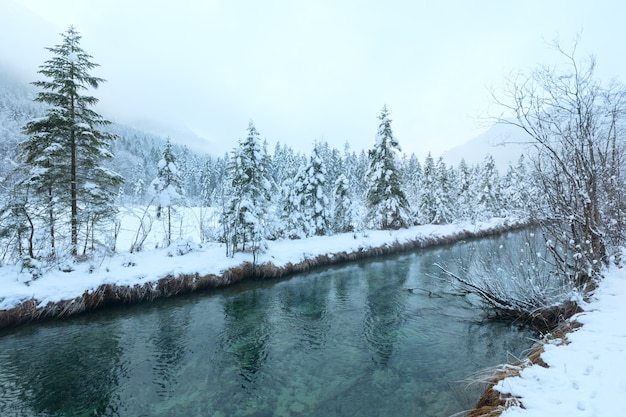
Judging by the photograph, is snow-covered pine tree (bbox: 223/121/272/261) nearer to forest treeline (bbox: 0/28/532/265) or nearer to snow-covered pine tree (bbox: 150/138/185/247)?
forest treeline (bbox: 0/28/532/265)

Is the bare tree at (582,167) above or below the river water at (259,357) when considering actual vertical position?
above

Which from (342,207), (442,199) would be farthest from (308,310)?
(442,199)

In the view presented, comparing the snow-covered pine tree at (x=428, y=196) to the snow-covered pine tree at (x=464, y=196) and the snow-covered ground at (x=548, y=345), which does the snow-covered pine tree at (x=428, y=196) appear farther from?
the snow-covered ground at (x=548, y=345)

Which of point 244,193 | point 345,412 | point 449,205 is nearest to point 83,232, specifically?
point 244,193

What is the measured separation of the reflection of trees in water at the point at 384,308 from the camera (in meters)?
8.53

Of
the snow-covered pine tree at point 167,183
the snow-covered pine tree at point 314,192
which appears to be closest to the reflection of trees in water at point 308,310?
the snow-covered pine tree at point 314,192

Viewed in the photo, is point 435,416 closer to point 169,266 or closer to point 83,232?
point 169,266

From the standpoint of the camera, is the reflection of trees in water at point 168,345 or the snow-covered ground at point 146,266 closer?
the reflection of trees in water at point 168,345

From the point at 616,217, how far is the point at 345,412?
9.60m

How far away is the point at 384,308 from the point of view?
37.6 feet

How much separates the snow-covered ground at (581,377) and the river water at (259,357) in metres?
1.95

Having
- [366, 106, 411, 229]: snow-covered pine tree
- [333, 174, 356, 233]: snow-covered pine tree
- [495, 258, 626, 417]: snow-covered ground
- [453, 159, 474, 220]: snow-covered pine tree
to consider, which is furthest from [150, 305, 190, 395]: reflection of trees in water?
[453, 159, 474, 220]: snow-covered pine tree

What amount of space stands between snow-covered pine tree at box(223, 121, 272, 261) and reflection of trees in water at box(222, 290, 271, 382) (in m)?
4.10

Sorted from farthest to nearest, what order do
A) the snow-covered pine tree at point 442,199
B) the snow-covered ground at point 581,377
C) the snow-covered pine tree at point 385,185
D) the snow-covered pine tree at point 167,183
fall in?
the snow-covered pine tree at point 442,199, the snow-covered pine tree at point 385,185, the snow-covered pine tree at point 167,183, the snow-covered ground at point 581,377
